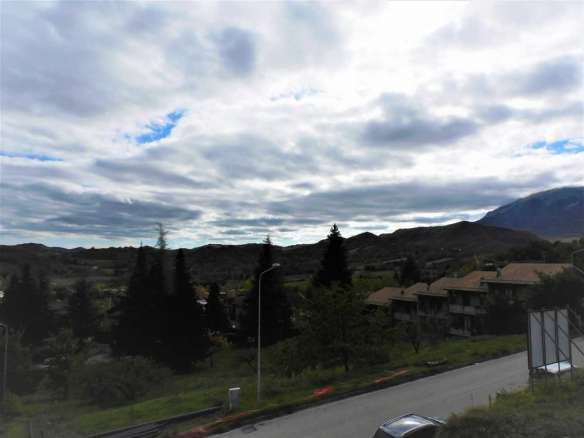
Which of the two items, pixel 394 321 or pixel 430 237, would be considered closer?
pixel 394 321

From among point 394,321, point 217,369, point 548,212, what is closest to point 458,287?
point 394,321

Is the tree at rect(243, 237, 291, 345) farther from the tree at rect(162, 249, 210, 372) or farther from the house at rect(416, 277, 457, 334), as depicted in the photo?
the house at rect(416, 277, 457, 334)

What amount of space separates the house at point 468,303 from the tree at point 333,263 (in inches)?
440

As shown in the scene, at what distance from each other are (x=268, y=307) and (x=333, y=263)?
844 cm

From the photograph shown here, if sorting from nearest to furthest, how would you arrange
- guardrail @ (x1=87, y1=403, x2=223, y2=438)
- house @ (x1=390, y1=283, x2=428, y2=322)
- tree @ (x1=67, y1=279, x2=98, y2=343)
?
guardrail @ (x1=87, y1=403, x2=223, y2=438), house @ (x1=390, y1=283, x2=428, y2=322), tree @ (x1=67, y1=279, x2=98, y2=343)

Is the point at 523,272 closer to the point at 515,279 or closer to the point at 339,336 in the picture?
the point at 515,279

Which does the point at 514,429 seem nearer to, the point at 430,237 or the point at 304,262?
the point at 304,262

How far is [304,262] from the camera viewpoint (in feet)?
449

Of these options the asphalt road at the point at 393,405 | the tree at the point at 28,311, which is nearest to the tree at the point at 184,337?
the tree at the point at 28,311

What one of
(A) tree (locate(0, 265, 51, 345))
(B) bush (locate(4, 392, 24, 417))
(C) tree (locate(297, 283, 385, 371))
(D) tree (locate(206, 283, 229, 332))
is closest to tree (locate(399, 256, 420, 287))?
(D) tree (locate(206, 283, 229, 332))

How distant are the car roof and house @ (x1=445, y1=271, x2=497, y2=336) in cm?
3301

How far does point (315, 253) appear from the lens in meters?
155

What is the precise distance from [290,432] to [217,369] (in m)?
27.6

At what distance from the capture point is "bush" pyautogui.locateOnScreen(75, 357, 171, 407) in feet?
86.5
